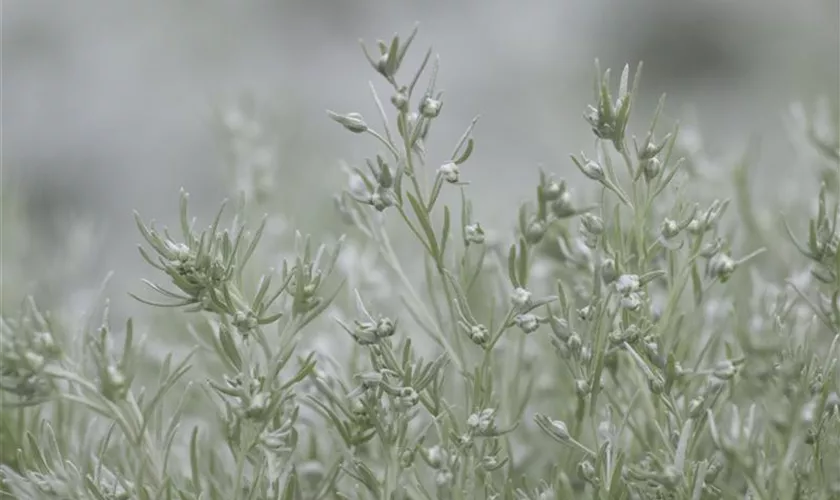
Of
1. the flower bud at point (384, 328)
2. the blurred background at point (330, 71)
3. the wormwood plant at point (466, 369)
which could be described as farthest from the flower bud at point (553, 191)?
the blurred background at point (330, 71)

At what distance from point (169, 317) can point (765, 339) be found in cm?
52

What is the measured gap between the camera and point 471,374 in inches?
20.0

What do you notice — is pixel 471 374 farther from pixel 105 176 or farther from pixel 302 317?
pixel 105 176

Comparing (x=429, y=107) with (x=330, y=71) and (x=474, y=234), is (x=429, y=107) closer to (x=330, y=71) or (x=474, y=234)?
(x=474, y=234)

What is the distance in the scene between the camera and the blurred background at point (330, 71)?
2002 millimetres

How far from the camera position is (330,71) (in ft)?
7.80

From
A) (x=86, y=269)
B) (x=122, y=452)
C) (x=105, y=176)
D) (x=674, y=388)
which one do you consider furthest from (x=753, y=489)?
(x=105, y=176)

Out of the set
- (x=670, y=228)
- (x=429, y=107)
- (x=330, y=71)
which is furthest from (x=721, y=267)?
(x=330, y=71)

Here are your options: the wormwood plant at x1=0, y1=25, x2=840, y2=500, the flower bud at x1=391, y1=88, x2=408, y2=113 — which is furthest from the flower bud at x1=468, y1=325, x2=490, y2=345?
the flower bud at x1=391, y1=88, x2=408, y2=113

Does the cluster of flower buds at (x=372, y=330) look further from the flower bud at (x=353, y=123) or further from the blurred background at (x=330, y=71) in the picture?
the blurred background at (x=330, y=71)

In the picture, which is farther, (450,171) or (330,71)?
(330,71)

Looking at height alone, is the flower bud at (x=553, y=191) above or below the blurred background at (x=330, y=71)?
below

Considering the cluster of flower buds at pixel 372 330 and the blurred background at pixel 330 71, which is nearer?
the cluster of flower buds at pixel 372 330

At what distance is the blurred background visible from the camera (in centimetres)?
200
